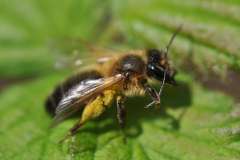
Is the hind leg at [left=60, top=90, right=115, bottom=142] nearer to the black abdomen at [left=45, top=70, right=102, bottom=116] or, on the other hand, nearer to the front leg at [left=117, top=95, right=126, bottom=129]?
the front leg at [left=117, top=95, right=126, bottom=129]

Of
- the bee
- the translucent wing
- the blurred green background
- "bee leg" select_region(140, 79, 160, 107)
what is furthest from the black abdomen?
"bee leg" select_region(140, 79, 160, 107)

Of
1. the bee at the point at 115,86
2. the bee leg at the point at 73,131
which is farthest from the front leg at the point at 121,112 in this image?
the bee leg at the point at 73,131

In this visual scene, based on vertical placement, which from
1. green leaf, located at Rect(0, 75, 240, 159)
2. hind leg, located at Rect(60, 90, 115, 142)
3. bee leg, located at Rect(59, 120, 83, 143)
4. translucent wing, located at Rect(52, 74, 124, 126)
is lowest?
green leaf, located at Rect(0, 75, 240, 159)

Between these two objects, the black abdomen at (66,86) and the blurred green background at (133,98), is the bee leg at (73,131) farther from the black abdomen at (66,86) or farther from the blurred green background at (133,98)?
the black abdomen at (66,86)

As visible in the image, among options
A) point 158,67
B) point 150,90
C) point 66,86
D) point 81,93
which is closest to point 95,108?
point 81,93

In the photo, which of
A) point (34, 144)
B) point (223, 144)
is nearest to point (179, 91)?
point (223, 144)

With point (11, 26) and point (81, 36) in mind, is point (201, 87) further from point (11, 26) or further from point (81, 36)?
point (11, 26)

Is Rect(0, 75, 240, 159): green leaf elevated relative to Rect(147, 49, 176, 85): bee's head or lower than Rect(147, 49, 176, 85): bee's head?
lower
